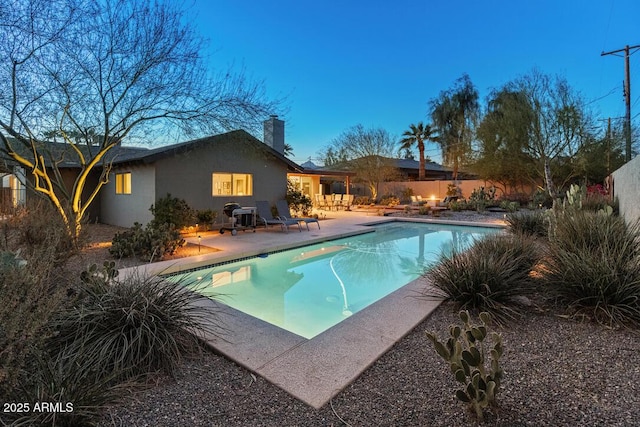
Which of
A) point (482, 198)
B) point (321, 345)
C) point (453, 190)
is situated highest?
point (453, 190)

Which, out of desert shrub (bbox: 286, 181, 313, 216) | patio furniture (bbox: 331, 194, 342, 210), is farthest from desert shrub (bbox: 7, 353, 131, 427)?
patio furniture (bbox: 331, 194, 342, 210)

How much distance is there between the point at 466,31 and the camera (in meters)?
14.7

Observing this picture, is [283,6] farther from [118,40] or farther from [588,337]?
[588,337]

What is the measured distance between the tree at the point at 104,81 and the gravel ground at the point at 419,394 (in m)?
4.93

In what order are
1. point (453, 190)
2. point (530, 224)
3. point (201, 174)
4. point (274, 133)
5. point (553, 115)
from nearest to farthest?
point (530, 224) < point (274, 133) < point (201, 174) < point (553, 115) < point (453, 190)

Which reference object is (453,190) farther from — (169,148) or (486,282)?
(486,282)

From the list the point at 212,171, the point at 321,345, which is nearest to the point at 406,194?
the point at 212,171

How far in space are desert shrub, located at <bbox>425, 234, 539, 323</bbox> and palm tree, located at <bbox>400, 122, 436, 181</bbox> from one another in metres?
23.4

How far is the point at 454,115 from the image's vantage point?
2616cm

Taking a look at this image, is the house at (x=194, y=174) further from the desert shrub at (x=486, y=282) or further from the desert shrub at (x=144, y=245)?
the desert shrub at (x=486, y=282)

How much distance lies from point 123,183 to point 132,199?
1.19m

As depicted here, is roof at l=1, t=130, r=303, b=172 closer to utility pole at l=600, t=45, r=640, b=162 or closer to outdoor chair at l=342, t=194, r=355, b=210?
outdoor chair at l=342, t=194, r=355, b=210

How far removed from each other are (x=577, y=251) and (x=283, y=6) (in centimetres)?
1093

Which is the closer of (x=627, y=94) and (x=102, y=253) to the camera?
(x=102, y=253)
